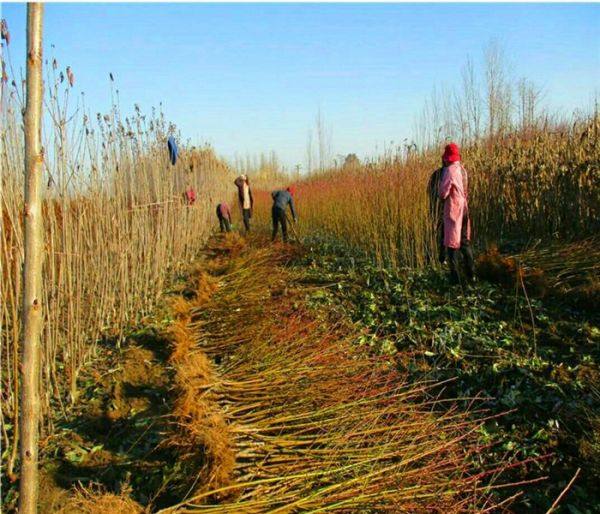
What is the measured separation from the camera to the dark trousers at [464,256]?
17.0 ft

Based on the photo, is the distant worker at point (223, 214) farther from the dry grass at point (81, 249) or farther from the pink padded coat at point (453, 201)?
the pink padded coat at point (453, 201)

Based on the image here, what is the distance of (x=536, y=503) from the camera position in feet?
7.77

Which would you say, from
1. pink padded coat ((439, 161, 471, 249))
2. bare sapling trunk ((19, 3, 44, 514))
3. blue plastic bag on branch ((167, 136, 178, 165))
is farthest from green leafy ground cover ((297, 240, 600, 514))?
blue plastic bag on branch ((167, 136, 178, 165))

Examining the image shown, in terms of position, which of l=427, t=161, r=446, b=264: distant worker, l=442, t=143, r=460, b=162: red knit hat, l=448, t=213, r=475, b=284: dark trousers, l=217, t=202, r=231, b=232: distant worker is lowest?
l=448, t=213, r=475, b=284: dark trousers

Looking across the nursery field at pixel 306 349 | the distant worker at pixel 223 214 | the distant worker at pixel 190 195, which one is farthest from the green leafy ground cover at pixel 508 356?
the distant worker at pixel 223 214

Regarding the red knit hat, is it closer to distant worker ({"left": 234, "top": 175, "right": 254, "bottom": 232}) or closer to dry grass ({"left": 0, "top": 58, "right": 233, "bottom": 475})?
dry grass ({"left": 0, "top": 58, "right": 233, "bottom": 475})

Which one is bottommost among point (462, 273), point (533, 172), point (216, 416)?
point (216, 416)

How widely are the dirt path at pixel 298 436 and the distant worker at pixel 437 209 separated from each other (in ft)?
6.52

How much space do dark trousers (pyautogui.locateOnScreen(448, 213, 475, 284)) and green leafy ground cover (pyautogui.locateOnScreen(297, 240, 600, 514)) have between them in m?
0.16

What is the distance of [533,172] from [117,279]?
225 inches

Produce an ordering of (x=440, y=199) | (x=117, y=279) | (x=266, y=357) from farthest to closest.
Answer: (x=440, y=199)
(x=117, y=279)
(x=266, y=357)

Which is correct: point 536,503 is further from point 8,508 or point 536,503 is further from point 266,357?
point 8,508

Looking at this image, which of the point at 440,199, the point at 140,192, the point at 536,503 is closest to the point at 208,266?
the point at 140,192

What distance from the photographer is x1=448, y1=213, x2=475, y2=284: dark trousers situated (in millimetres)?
5172
